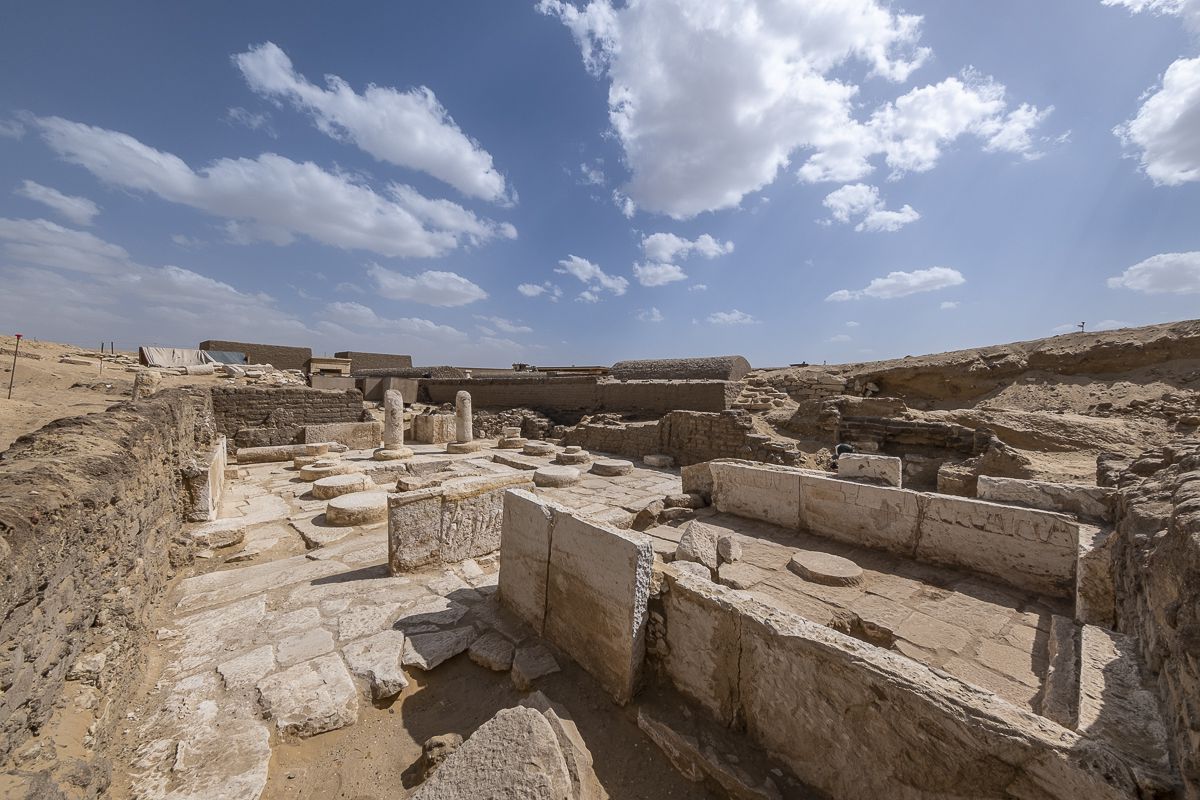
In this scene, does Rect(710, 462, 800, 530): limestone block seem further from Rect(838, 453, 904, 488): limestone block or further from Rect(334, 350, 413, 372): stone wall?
Rect(334, 350, 413, 372): stone wall

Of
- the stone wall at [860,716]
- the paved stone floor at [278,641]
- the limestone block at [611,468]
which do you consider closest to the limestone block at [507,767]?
the stone wall at [860,716]

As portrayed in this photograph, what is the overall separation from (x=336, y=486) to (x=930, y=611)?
24.7 ft

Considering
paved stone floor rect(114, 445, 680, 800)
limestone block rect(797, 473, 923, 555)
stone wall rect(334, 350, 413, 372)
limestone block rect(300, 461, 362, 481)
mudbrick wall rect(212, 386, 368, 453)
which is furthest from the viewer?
stone wall rect(334, 350, 413, 372)

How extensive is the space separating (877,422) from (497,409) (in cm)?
1293

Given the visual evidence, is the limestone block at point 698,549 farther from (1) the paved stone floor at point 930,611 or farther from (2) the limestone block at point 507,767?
(2) the limestone block at point 507,767

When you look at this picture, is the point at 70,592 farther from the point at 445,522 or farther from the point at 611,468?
the point at 611,468

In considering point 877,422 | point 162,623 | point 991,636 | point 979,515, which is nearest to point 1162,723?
point 991,636

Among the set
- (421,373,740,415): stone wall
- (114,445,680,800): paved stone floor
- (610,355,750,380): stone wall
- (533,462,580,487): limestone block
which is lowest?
(114,445,680,800): paved stone floor

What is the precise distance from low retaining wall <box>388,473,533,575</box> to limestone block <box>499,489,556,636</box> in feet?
1.30

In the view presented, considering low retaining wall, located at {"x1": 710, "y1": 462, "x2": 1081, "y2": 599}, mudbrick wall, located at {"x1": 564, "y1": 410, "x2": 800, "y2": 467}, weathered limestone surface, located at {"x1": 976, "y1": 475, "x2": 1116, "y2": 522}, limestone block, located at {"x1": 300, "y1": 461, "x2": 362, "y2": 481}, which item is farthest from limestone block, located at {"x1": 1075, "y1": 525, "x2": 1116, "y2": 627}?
limestone block, located at {"x1": 300, "y1": 461, "x2": 362, "y2": 481}

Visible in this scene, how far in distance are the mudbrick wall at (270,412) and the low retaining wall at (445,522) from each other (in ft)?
30.2

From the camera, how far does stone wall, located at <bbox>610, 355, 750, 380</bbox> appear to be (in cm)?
1645

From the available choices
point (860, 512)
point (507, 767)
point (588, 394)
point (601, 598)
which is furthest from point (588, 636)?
point (588, 394)

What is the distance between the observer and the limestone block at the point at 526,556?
3225mm
